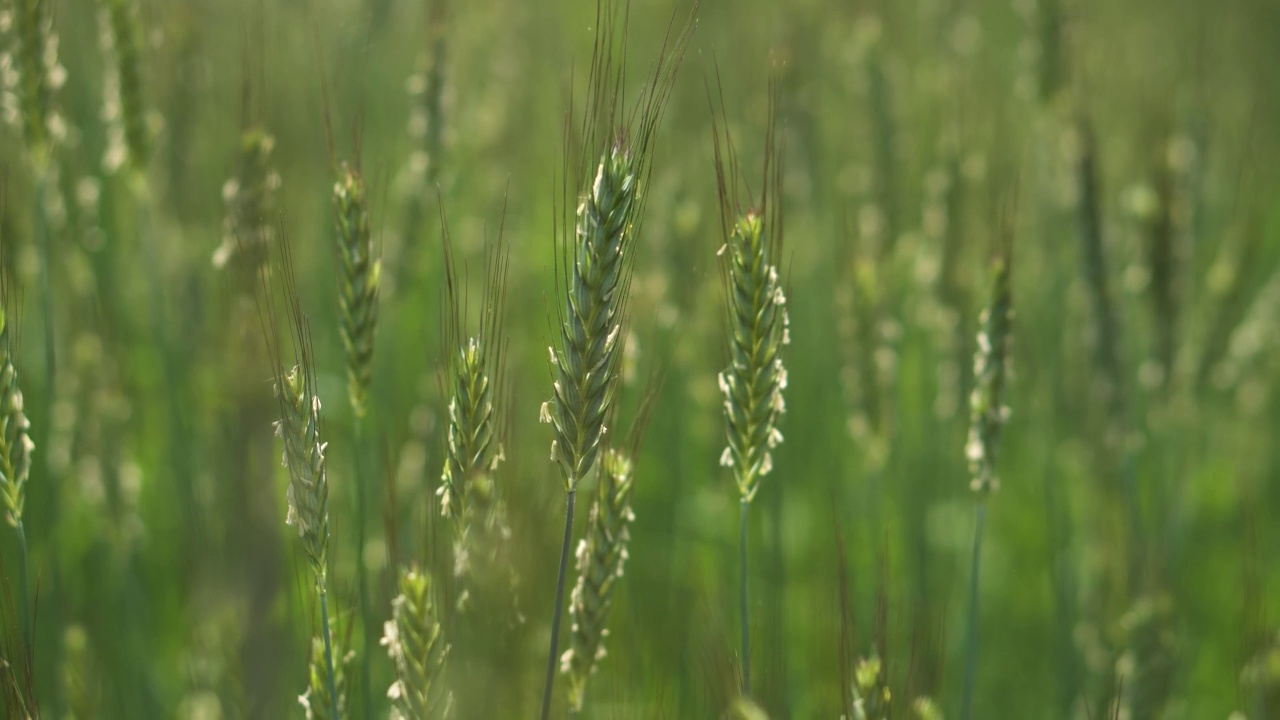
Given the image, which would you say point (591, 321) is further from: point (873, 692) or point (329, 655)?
point (873, 692)

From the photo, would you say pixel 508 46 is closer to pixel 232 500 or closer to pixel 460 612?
pixel 232 500

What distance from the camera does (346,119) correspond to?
2.70 m

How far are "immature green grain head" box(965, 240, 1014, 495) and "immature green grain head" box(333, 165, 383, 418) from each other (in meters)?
0.92

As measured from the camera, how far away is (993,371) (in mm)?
1652

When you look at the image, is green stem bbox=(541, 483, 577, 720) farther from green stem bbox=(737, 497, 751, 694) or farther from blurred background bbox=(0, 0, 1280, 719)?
green stem bbox=(737, 497, 751, 694)

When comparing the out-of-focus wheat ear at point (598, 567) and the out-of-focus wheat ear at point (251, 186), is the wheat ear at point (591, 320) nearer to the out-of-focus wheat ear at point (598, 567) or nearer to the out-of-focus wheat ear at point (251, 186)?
the out-of-focus wheat ear at point (598, 567)

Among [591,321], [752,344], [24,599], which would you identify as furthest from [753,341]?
[24,599]

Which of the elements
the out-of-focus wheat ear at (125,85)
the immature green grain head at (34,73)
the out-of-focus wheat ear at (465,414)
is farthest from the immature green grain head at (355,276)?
the out-of-focus wheat ear at (125,85)

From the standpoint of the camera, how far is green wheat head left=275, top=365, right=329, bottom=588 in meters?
1.16

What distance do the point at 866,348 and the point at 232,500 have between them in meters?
1.34

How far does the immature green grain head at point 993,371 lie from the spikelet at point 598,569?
0.62 meters

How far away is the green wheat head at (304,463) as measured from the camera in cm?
116

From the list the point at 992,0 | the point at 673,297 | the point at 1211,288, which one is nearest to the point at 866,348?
the point at 673,297

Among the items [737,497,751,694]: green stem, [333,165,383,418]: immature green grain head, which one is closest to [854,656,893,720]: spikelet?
[737,497,751,694]: green stem
